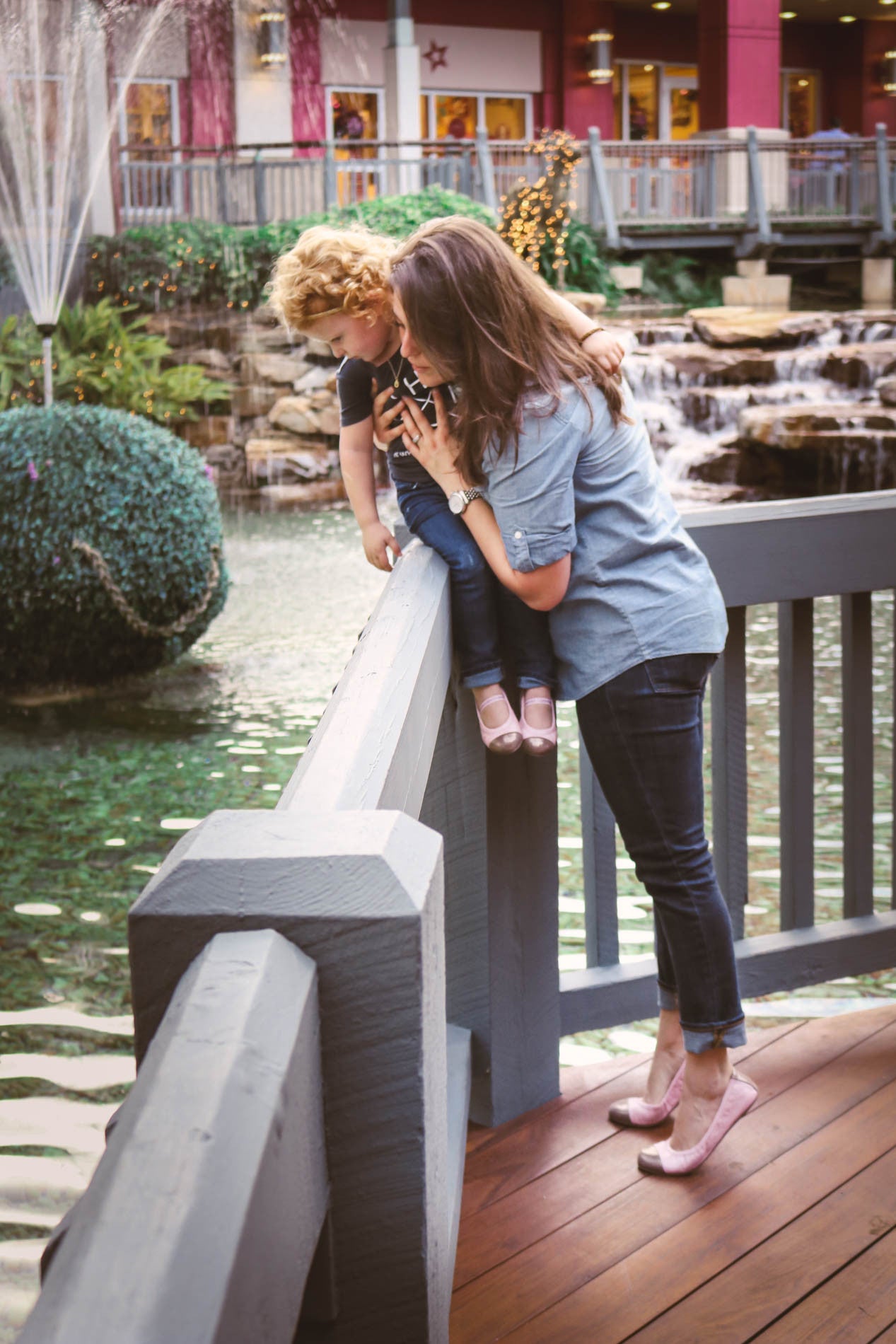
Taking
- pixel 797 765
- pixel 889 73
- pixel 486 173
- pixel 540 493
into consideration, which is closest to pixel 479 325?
pixel 540 493

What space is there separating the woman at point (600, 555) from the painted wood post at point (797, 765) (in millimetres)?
523

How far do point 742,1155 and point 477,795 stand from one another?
2.16 feet

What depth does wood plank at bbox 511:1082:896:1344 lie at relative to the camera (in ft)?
Answer: 5.43

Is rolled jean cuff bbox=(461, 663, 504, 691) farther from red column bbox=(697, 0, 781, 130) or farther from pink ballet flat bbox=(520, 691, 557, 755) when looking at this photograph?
red column bbox=(697, 0, 781, 130)

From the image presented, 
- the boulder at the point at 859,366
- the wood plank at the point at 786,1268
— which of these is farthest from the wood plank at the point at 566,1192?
the boulder at the point at 859,366

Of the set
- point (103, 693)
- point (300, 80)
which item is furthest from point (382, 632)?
point (300, 80)

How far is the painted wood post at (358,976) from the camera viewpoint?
2.41 feet

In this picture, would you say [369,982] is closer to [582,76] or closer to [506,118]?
[582,76]

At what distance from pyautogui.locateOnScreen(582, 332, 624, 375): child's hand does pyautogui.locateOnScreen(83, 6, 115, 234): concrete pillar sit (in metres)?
13.7

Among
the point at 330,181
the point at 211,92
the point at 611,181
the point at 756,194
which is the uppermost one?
the point at 211,92

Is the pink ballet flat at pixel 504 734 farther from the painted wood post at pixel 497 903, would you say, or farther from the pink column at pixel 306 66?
the pink column at pixel 306 66

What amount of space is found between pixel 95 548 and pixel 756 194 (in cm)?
1502

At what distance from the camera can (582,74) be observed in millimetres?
21422

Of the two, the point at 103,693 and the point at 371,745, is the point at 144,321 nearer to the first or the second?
the point at 103,693
